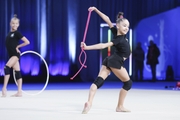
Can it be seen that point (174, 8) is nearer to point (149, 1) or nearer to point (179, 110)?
point (149, 1)

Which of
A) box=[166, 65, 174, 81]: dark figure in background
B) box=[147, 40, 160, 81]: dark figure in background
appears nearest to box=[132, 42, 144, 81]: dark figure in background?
box=[147, 40, 160, 81]: dark figure in background

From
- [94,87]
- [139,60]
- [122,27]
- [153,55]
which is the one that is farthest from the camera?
[139,60]

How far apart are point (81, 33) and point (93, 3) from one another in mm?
1099

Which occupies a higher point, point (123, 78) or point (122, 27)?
point (122, 27)

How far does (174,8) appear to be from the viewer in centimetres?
1491

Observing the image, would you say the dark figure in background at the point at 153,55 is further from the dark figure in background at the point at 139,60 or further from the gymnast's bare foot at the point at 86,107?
the gymnast's bare foot at the point at 86,107

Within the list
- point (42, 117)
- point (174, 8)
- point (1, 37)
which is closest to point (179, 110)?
point (42, 117)

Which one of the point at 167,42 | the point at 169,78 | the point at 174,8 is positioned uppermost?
the point at 174,8

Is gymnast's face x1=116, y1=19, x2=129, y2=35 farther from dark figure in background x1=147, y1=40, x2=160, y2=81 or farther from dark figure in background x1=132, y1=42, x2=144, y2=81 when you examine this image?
dark figure in background x1=132, y1=42, x2=144, y2=81

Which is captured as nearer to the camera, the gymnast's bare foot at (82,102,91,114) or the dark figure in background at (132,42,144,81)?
the gymnast's bare foot at (82,102,91,114)

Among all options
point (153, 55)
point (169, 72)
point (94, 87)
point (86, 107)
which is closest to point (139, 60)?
point (153, 55)

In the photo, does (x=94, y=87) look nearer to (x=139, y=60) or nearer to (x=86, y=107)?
(x=86, y=107)

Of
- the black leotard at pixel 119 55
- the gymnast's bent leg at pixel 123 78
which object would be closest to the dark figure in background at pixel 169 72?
the gymnast's bent leg at pixel 123 78

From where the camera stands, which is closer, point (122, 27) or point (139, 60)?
point (122, 27)
